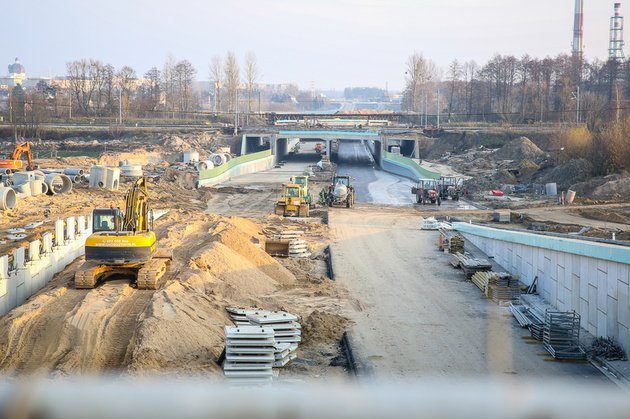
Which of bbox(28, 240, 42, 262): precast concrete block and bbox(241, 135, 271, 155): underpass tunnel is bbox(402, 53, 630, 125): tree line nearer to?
bbox(241, 135, 271, 155): underpass tunnel

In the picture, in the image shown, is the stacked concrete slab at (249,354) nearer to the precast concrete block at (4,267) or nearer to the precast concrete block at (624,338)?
the precast concrete block at (4,267)

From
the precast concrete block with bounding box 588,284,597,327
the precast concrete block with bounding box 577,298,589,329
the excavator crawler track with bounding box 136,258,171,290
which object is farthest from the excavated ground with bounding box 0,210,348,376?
the precast concrete block with bounding box 588,284,597,327

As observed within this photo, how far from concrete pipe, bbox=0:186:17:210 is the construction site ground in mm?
501

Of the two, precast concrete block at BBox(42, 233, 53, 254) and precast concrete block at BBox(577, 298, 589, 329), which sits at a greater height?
precast concrete block at BBox(42, 233, 53, 254)

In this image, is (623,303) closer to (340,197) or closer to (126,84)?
(340,197)

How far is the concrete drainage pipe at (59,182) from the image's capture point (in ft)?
149

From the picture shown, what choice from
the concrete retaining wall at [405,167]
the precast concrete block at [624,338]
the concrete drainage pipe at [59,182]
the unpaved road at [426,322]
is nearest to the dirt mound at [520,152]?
the concrete retaining wall at [405,167]

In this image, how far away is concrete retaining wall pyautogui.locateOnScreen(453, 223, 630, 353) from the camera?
54.0 feet

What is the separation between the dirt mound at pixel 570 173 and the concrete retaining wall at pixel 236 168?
2408 cm

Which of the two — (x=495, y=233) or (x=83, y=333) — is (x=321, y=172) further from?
(x=83, y=333)

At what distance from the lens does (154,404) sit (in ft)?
5.95

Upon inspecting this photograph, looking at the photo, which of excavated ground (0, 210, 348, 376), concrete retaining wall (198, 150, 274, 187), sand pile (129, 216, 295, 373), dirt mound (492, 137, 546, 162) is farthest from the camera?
dirt mound (492, 137, 546, 162)

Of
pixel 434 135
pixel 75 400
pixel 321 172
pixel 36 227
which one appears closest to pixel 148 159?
pixel 321 172

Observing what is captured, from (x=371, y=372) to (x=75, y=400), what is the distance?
13895mm
